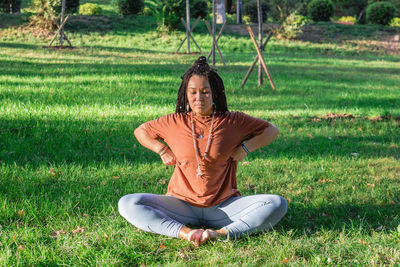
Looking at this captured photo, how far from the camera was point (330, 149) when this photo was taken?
6.43m

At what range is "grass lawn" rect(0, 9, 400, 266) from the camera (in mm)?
3350

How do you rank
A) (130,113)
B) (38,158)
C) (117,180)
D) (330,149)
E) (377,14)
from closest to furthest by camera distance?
(117,180)
(38,158)
(330,149)
(130,113)
(377,14)

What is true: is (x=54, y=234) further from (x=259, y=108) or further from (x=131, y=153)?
(x=259, y=108)

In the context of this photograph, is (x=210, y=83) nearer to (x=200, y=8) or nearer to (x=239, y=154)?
(x=239, y=154)

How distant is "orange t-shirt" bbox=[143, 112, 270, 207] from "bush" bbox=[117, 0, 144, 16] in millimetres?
26481

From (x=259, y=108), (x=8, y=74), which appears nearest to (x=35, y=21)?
(x=8, y=74)

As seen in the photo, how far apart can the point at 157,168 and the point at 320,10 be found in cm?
2928

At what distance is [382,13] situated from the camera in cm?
3148

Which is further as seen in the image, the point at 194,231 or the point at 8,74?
the point at 8,74

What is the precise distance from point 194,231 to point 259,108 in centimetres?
576

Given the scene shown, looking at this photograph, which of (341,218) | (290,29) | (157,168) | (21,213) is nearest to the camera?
(21,213)

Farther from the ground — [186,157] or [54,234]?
[186,157]

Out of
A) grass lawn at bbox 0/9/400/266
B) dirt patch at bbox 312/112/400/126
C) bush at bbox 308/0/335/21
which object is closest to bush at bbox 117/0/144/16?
bush at bbox 308/0/335/21

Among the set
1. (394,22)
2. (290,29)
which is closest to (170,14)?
(290,29)
